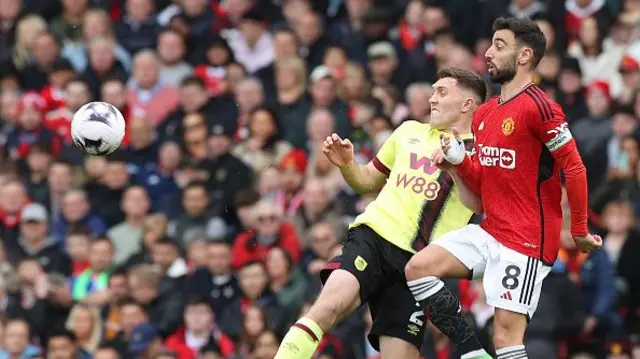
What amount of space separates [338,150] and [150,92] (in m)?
7.74

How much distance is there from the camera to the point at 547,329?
15.1 metres

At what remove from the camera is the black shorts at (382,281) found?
39.4ft

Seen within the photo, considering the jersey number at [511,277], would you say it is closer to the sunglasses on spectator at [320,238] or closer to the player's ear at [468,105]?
the player's ear at [468,105]

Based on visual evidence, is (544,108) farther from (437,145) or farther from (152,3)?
(152,3)

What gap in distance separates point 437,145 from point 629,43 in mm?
6288

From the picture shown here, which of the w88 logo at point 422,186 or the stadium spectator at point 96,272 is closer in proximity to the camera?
the w88 logo at point 422,186

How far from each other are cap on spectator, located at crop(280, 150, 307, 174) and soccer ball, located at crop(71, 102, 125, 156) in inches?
197

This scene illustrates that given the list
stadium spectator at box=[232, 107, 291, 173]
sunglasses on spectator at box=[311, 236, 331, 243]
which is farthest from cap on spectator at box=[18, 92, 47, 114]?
sunglasses on spectator at box=[311, 236, 331, 243]

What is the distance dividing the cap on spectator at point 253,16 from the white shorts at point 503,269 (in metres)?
8.63

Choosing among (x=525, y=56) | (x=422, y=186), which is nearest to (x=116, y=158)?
(x=422, y=186)

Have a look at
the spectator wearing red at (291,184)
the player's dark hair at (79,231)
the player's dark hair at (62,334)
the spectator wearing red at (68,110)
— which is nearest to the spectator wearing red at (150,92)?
the spectator wearing red at (68,110)

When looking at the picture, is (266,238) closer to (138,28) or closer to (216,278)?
(216,278)

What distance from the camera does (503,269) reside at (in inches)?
448

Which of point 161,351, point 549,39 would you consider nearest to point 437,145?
point 161,351
